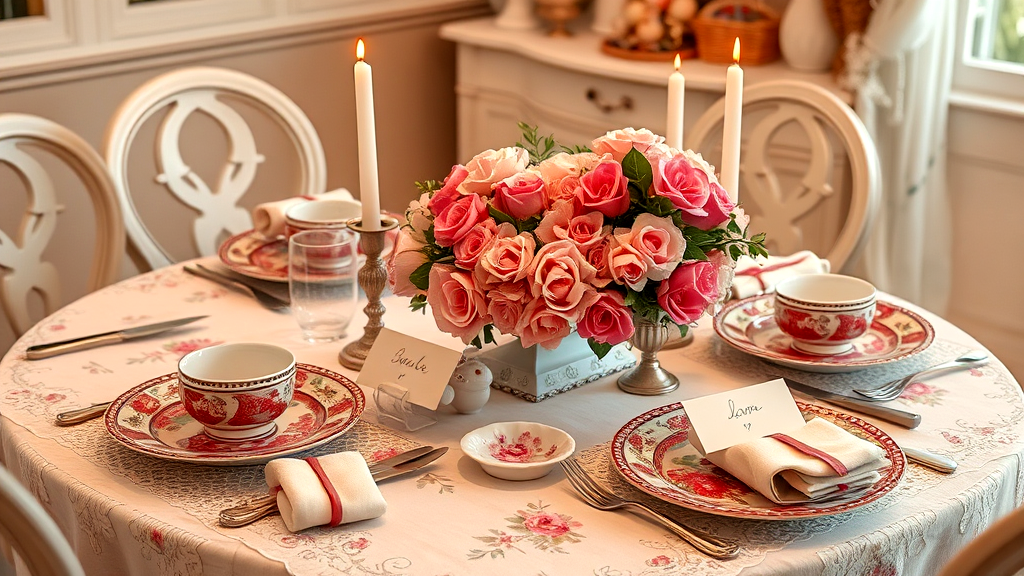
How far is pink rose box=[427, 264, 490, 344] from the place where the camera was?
1.17 metres

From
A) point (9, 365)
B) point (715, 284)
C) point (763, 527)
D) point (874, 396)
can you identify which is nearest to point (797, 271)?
point (874, 396)

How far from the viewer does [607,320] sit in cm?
114

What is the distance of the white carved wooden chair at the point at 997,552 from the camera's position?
0.84 metres

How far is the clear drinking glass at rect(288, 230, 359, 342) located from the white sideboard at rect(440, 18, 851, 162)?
4.06 feet

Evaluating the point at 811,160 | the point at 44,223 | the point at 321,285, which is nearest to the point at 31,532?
the point at 321,285

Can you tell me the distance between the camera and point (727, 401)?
1.11m

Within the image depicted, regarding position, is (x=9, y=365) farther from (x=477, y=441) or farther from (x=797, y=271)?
(x=797, y=271)

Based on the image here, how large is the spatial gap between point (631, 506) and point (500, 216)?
332 mm

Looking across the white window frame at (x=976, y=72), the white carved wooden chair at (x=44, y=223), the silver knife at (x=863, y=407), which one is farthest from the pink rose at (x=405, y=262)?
the white window frame at (x=976, y=72)

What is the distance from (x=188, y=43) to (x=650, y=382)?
1.78 metres

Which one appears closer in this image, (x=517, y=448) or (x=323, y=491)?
(x=323, y=491)

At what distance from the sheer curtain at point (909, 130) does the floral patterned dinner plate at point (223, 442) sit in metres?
1.56

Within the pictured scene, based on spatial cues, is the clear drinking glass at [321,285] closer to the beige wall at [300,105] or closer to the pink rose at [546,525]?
the pink rose at [546,525]

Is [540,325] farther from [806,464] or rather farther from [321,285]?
[321,285]
